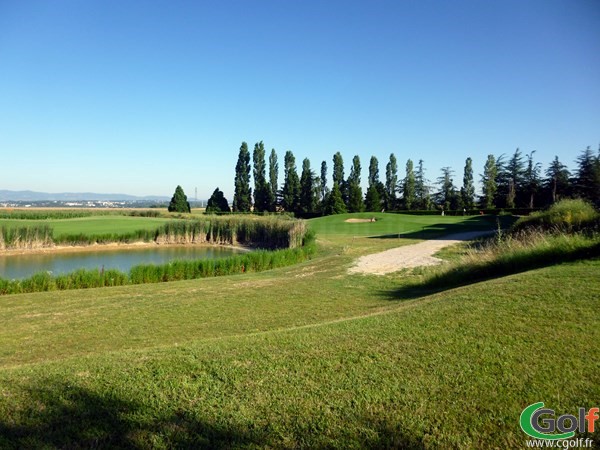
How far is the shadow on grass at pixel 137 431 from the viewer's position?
106 inches

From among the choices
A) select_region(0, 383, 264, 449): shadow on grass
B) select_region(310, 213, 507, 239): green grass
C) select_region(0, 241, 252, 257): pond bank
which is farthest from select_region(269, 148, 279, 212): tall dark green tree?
select_region(0, 383, 264, 449): shadow on grass

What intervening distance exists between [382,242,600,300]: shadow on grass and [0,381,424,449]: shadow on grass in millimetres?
6168

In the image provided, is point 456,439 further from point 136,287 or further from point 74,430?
point 136,287

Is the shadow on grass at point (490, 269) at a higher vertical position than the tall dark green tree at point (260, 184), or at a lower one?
lower

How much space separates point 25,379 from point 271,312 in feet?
16.0

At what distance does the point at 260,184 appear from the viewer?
193ft

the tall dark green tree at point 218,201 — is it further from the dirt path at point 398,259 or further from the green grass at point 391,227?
the dirt path at point 398,259

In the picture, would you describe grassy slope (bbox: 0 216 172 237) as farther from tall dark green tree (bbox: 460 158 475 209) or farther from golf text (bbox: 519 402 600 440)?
tall dark green tree (bbox: 460 158 475 209)

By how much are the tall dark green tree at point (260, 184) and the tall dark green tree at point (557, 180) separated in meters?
34.5

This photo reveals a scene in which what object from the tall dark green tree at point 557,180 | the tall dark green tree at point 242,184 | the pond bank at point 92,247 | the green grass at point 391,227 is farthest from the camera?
the tall dark green tree at point 242,184

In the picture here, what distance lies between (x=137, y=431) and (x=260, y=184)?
186 feet

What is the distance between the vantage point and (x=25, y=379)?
3787 millimetres

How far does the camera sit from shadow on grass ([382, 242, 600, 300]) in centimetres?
828

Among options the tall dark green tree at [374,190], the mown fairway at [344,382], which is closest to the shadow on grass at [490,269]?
the mown fairway at [344,382]
